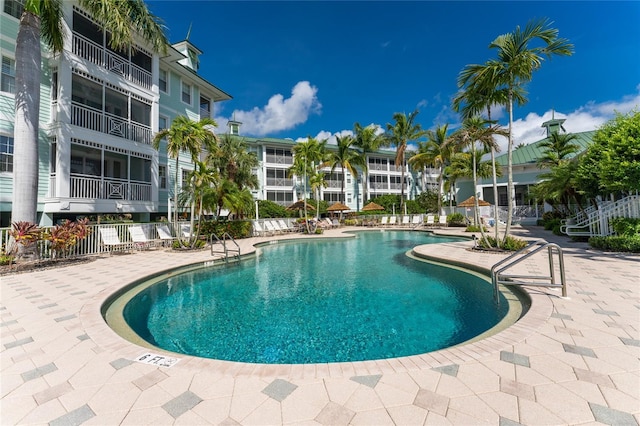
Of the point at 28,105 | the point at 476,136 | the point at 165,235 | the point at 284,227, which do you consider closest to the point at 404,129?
the point at 284,227

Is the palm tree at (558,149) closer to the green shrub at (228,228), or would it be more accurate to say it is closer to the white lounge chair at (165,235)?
the green shrub at (228,228)

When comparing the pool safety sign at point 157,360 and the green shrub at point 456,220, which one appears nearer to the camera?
the pool safety sign at point 157,360

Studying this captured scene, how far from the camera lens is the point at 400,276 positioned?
8359 mm

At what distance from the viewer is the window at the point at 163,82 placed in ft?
55.3

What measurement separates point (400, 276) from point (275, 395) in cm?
650

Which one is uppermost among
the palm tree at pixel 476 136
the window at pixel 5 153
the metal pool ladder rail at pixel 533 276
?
the palm tree at pixel 476 136

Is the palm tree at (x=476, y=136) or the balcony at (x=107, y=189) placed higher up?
the palm tree at (x=476, y=136)

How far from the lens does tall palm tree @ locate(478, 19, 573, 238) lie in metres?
9.82

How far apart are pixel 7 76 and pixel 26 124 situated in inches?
148

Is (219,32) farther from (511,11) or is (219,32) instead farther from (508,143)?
(508,143)

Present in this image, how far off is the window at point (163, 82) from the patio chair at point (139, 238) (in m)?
9.32

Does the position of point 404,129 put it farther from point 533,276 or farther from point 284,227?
point 533,276

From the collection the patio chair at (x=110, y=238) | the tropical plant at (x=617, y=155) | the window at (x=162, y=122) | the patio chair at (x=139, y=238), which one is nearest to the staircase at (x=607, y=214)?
the tropical plant at (x=617, y=155)

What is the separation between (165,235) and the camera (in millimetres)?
13461
